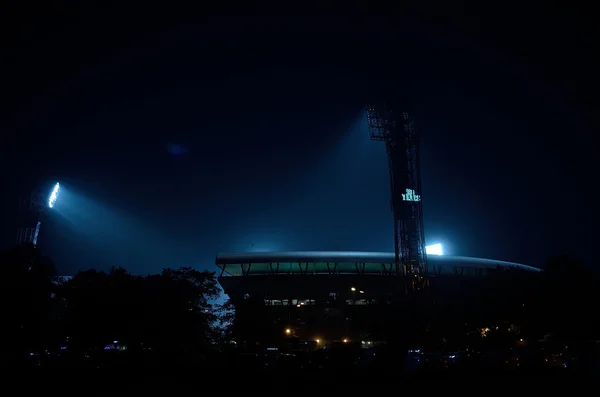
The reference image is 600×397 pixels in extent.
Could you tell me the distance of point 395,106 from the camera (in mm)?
57375

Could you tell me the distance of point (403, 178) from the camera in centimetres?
5791

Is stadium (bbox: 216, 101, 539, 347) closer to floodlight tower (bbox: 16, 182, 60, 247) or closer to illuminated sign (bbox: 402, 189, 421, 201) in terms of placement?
illuminated sign (bbox: 402, 189, 421, 201)

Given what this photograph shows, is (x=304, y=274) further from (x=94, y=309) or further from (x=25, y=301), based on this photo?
(x=25, y=301)

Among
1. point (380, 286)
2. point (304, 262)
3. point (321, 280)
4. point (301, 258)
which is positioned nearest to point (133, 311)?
point (301, 258)

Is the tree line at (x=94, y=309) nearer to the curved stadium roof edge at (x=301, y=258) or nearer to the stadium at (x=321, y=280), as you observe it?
the stadium at (x=321, y=280)

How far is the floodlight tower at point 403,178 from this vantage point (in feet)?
187

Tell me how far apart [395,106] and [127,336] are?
40.9 meters

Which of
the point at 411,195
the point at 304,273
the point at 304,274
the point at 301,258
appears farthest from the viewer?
the point at 304,273

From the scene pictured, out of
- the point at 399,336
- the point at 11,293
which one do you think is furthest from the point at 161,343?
the point at 399,336

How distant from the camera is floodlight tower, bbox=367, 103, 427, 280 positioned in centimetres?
5697

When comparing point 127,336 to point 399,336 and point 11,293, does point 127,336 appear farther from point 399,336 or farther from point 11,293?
point 399,336

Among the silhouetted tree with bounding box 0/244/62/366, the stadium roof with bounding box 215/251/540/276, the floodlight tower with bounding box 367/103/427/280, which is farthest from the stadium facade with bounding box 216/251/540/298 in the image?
the silhouetted tree with bounding box 0/244/62/366

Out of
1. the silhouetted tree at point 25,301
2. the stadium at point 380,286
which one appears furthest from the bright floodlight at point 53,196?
the silhouetted tree at point 25,301

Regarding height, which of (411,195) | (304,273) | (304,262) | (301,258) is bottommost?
(304,273)
